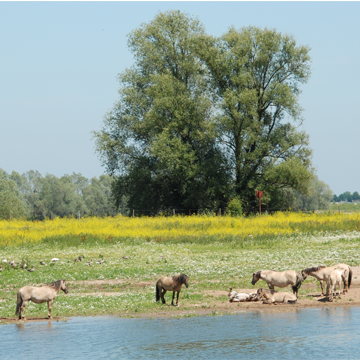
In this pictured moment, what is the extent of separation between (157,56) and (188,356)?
61.6m

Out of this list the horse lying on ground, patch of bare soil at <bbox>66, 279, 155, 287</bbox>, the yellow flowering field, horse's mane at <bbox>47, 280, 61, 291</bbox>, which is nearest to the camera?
horse's mane at <bbox>47, 280, 61, 291</bbox>

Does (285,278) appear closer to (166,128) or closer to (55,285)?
(55,285)

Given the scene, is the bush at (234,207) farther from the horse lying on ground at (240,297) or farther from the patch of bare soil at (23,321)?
the patch of bare soil at (23,321)

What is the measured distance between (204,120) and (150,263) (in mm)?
40764

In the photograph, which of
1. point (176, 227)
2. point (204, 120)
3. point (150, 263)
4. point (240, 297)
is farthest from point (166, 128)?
point (240, 297)

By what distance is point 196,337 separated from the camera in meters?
16.5

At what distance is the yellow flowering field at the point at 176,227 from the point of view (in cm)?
4675

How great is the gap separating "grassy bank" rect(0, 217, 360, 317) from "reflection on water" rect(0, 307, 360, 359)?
2036 millimetres

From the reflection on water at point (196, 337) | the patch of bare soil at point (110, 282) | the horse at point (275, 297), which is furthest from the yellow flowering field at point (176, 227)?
the reflection on water at point (196, 337)

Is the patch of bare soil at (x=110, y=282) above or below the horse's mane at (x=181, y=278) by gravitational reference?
below

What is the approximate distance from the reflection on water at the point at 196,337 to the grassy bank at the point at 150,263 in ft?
6.68

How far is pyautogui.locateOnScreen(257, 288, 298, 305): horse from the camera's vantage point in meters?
21.1

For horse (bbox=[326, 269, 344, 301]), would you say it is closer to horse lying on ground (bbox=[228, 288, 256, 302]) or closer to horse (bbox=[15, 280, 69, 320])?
horse lying on ground (bbox=[228, 288, 256, 302])

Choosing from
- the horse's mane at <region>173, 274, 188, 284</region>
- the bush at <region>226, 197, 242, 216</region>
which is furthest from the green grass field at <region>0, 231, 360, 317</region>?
the bush at <region>226, 197, 242, 216</region>
